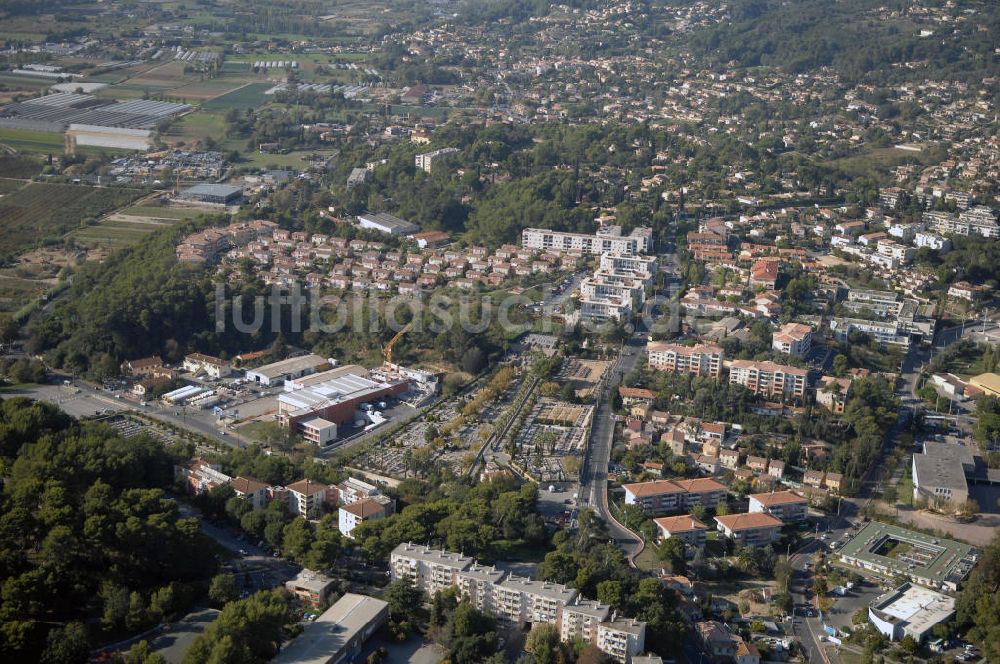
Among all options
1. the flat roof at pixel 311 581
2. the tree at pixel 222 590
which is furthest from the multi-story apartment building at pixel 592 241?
the tree at pixel 222 590

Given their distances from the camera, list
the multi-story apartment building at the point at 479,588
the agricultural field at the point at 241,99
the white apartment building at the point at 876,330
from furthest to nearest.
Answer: the agricultural field at the point at 241,99 → the white apartment building at the point at 876,330 → the multi-story apartment building at the point at 479,588

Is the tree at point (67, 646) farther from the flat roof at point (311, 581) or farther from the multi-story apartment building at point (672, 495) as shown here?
the multi-story apartment building at point (672, 495)

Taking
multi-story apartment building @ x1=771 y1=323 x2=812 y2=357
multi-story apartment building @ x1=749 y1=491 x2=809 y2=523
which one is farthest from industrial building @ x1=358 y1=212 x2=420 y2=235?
multi-story apartment building @ x1=749 y1=491 x2=809 y2=523

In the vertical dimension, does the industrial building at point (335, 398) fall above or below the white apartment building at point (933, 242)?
below

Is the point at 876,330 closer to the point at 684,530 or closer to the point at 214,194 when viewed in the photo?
the point at 684,530

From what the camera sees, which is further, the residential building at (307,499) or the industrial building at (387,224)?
the industrial building at (387,224)
